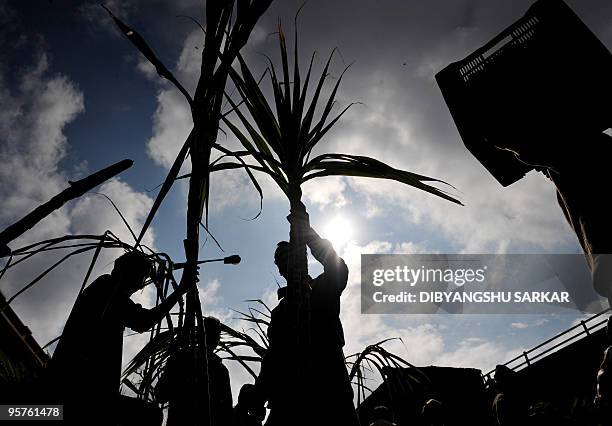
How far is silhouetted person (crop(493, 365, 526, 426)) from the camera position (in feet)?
10.4

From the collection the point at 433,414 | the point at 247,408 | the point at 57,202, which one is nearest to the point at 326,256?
the point at 247,408

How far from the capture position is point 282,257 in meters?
1.92

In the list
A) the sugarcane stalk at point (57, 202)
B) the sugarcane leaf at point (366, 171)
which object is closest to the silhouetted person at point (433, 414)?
the sugarcane leaf at point (366, 171)

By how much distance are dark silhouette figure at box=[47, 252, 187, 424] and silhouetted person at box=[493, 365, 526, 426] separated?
326 centimetres

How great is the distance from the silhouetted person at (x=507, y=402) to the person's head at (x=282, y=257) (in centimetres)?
280

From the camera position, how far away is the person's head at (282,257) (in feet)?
6.21

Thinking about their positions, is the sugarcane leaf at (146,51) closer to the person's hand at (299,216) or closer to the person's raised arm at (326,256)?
the person's hand at (299,216)

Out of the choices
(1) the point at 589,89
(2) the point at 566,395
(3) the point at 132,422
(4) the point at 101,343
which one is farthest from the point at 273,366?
(2) the point at 566,395

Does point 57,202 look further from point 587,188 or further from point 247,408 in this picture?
point 587,188

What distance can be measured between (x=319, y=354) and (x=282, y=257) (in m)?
0.58

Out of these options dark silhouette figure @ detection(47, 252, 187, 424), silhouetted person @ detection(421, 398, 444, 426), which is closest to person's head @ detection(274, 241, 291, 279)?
dark silhouette figure @ detection(47, 252, 187, 424)

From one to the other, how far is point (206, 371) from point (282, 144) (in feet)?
3.38

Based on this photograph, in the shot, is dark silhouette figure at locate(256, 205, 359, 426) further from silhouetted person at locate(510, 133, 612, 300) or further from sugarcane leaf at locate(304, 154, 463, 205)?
silhouetted person at locate(510, 133, 612, 300)

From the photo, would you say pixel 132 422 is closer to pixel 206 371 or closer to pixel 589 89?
pixel 206 371
